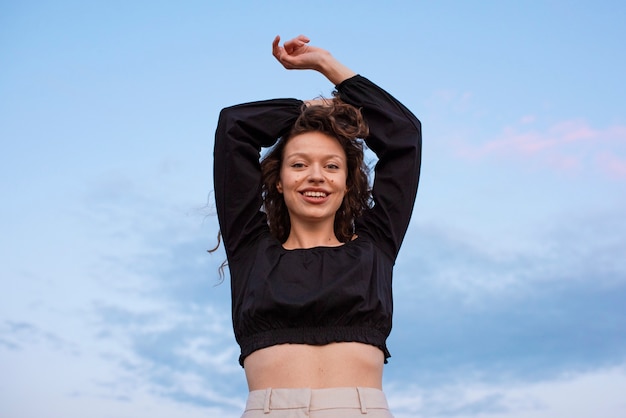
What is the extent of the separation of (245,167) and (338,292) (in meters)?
1.08

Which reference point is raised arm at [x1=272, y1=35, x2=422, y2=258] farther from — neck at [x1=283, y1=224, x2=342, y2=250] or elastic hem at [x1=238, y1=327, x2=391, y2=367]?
elastic hem at [x1=238, y1=327, x2=391, y2=367]

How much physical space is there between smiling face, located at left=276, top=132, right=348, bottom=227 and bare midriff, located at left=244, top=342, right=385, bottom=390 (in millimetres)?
917

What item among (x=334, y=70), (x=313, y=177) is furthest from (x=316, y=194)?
(x=334, y=70)

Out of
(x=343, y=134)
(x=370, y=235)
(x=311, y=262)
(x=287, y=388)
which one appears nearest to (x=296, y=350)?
(x=287, y=388)

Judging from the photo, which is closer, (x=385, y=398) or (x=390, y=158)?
(x=385, y=398)

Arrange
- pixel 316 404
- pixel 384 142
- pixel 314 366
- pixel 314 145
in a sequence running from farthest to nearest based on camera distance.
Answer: pixel 384 142 < pixel 314 145 < pixel 314 366 < pixel 316 404

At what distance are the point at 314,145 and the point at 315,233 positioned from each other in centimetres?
55

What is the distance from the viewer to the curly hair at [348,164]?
5293mm

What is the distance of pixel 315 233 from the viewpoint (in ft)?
17.4

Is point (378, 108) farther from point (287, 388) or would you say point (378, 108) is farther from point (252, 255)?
point (287, 388)

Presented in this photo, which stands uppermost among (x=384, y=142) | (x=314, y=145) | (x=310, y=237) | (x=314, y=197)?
(x=384, y=142)

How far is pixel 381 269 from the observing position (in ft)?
16.7

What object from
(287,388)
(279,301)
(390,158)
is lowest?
(287,388)

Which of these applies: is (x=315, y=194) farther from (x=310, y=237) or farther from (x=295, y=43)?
(x=295, y=43)
